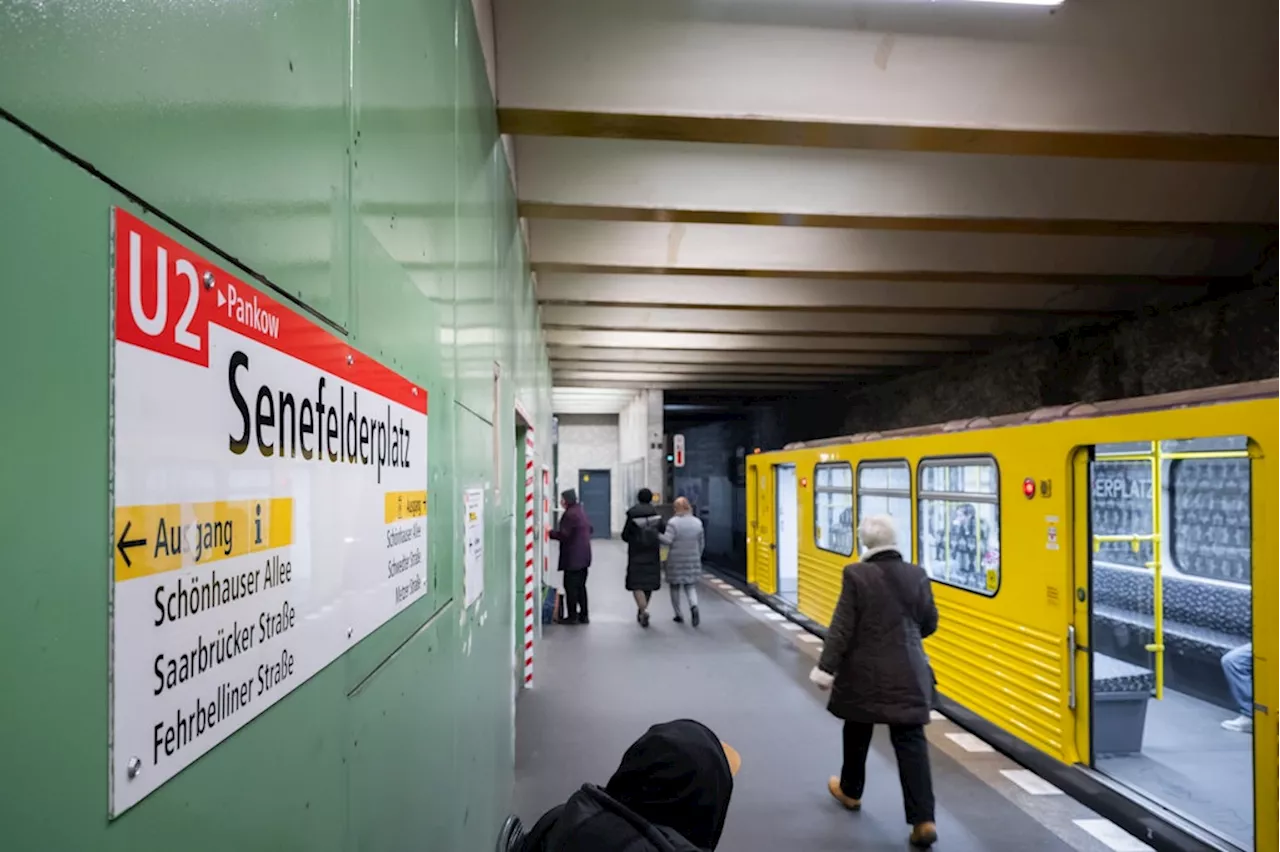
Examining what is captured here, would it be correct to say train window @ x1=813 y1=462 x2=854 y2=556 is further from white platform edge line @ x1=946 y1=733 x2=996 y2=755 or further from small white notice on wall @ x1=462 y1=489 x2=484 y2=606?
small white notice on wall @ x1=462 y1=489 x2=484 y2=606

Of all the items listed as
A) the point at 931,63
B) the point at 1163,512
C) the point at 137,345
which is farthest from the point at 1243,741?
the point at 137,345

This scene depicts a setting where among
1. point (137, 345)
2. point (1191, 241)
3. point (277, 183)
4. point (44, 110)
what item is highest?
point (1191, 241)

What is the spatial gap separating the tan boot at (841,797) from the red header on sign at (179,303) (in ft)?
13.6

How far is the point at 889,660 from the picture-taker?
400cm

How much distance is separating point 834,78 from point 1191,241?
4917mm

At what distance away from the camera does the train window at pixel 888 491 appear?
291 inches

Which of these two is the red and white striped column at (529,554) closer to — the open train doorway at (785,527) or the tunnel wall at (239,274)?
the tunnel wall at (239,274)

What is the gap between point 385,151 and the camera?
1.74 metres

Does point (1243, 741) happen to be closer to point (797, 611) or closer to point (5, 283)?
point (797, 611)

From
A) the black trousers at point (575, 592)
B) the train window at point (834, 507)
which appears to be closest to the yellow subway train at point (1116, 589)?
the train window at point (834, 507)

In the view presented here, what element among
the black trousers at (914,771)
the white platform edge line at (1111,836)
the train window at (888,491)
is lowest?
the white platform edge line at (1111,836)

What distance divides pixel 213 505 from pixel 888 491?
24.3ft

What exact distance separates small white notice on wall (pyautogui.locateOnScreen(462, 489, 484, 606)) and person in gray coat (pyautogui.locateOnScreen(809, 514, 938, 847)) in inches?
74.5

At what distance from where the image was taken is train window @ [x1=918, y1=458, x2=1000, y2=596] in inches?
232
